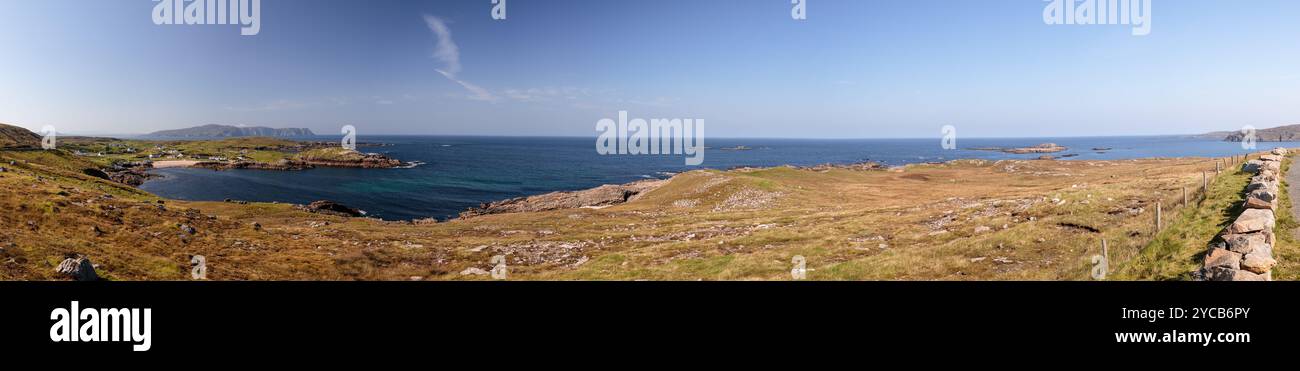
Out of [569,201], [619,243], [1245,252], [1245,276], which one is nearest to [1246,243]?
[1245,252]

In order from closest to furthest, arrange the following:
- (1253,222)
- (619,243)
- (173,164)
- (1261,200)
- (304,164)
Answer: (1253,222) → (1261,200) → (619,243) → (173,164) → (304,164)

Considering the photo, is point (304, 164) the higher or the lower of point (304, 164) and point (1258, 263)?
the higher

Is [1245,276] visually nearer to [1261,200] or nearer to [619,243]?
[1261,200]

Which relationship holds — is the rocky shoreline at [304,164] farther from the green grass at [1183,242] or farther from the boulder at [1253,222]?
the boulder at [1253,222]

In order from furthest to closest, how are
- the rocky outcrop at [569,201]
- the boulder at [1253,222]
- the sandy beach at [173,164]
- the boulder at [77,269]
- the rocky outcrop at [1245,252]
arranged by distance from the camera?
the sandy beach at [173,164] < the rocky outcrop at [569,201] < the boulder at [1253,222] < the boulder at [77,269] < the rocky outcrop at [1245,252]

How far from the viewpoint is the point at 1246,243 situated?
1059 centimetres

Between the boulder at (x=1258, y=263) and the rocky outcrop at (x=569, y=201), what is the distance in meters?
53.1

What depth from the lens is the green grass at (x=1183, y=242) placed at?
11.7 meters

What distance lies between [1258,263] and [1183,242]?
16.8ft

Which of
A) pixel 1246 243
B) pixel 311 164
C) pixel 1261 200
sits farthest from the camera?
pixel 311 164

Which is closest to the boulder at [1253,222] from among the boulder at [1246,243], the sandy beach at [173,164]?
the boulder at [1246,243]

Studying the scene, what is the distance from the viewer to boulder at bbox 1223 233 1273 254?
10367 mm
